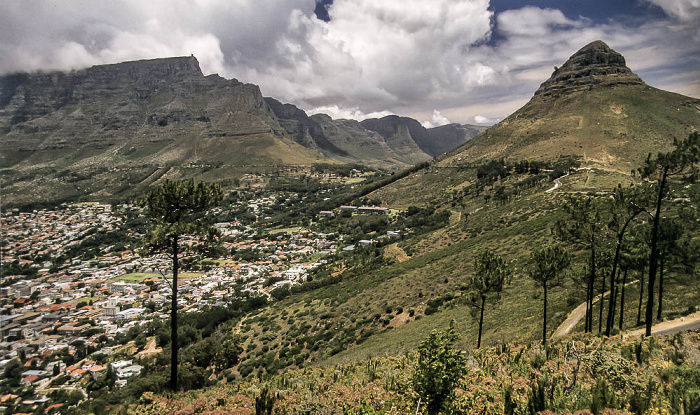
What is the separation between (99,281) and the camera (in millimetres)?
65250

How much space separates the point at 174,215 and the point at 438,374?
11.2 metres

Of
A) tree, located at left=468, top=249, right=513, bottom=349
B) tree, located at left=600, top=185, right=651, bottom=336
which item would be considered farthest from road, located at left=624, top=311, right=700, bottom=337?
tree, located at left=468, top=249, right=513, bottom=349

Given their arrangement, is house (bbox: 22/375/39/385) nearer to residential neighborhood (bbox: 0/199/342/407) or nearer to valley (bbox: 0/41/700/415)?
residential neighborhood (bbox: 0/199/342/407)

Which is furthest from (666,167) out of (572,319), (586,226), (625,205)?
(572,319)

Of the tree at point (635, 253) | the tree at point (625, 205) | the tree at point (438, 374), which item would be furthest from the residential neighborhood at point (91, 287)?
the tree at point (635, 253)

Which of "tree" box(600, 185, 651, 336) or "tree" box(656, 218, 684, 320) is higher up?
"tree" box(600, 185, 651, 336)

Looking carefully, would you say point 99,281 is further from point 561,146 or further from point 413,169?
point 561,146

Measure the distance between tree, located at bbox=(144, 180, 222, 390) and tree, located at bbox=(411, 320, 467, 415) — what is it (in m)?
9.85

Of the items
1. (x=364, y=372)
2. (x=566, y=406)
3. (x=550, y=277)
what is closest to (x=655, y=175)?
(x=550, y=277)

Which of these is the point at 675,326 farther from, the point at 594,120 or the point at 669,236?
the point at 594,120

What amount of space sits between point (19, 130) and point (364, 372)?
917 ft

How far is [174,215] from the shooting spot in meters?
12.2

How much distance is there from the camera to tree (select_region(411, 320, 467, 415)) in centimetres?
547

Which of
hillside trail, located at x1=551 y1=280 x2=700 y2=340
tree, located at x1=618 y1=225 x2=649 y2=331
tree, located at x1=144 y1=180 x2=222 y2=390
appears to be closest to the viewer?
tree, located at x1=144 y1=180 x2=222 y2=390
